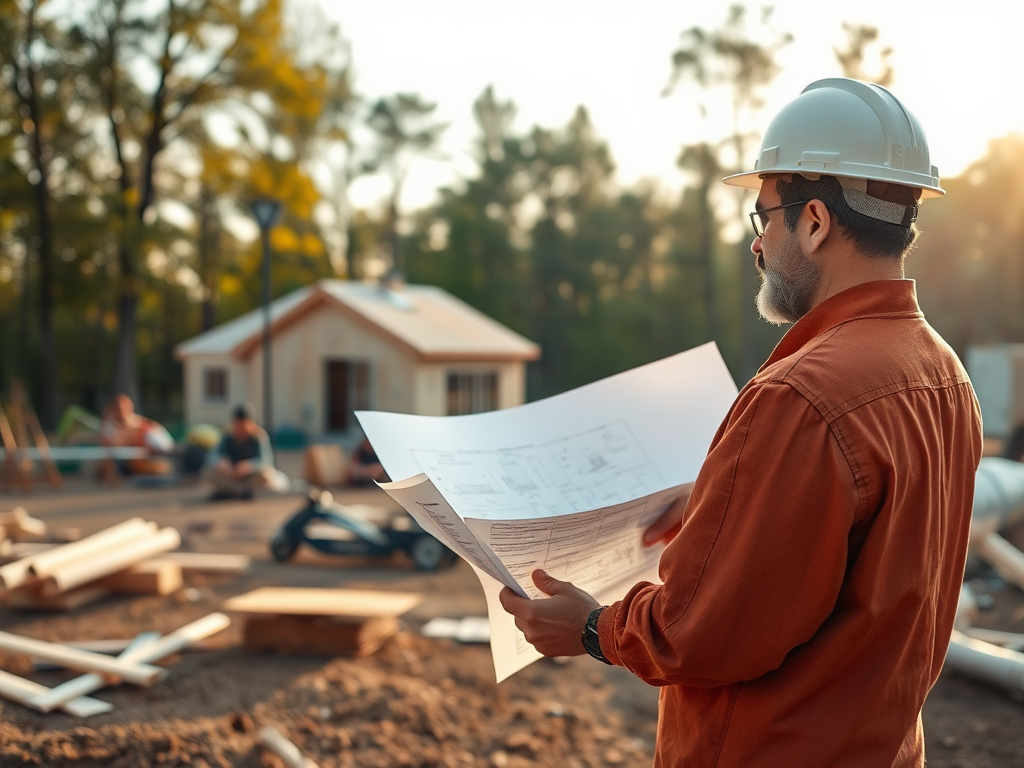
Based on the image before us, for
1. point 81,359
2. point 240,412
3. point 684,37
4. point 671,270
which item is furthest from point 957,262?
point 81,359

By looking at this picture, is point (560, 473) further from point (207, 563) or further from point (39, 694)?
point (207, 563)

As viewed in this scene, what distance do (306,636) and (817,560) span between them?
5.06 metres

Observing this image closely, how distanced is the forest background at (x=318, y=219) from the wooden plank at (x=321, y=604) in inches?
795

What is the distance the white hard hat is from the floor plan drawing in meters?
0.76

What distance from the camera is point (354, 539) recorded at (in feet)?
32.2

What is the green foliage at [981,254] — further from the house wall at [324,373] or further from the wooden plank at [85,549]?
the wooden plank at [85,549]

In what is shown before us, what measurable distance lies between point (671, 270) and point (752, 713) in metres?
43.9

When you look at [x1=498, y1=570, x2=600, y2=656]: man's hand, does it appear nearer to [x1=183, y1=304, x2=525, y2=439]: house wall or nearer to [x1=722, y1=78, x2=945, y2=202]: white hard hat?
[x1=722, y1=78, x2=945, y2=202]: white hard hat

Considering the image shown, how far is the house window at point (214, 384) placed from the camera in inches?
1051

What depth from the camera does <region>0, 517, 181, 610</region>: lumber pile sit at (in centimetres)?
663

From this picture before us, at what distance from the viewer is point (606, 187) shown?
4306cm

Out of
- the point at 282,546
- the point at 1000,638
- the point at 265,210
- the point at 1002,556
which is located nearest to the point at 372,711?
the point at 1000,638

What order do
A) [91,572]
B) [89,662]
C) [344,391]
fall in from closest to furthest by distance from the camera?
[89,662], [91,572], [344,391]

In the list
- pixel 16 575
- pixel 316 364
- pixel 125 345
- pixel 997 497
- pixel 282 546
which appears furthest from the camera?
pixel 125 345
